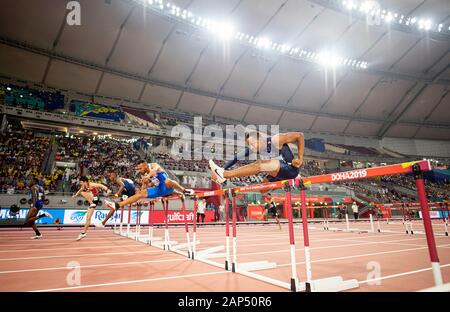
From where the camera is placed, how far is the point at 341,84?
109 feet

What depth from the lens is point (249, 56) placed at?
93.7 feet

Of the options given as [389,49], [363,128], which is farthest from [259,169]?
[363,128]

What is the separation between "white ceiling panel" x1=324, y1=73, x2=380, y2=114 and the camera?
107ft

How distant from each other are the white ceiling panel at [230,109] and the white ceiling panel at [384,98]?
1711 centimetres

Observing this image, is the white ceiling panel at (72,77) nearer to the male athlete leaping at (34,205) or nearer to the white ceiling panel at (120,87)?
the white ceiling panel at (120,87)

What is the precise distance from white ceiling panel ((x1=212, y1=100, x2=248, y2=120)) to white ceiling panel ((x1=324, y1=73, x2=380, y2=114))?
39.4 feet

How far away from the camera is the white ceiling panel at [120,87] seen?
84.9 ft

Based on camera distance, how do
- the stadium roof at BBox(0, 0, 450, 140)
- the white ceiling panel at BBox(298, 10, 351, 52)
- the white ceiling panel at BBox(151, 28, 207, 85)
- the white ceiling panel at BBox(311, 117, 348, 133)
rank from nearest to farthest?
the stadium roof at BBox(0, 0, 450, 140) < the white ceiling panel at BBox(151, 28, 207, 85) < the white ceiling panel at BBox(298, 10, 351, 52) < the white ceiling panel at BBox(311, 117, 348, 133)

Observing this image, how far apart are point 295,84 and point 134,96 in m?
19.2

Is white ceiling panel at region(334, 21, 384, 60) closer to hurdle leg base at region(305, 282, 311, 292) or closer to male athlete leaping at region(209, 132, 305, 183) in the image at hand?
male athlete leaping at region(209, 132, 305, 183)

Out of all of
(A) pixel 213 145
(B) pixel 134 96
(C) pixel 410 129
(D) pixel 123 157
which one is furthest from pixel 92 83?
(C) pixel 410 129

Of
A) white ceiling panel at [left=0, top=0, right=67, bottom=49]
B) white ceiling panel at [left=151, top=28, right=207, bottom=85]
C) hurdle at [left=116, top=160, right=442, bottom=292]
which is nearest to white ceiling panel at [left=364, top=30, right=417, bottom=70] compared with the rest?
white ceiling panel at [left=151, top=28, right=207, bottom=85]

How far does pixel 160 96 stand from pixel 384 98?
98.2ft

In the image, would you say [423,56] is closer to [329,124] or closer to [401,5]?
[401,5]
